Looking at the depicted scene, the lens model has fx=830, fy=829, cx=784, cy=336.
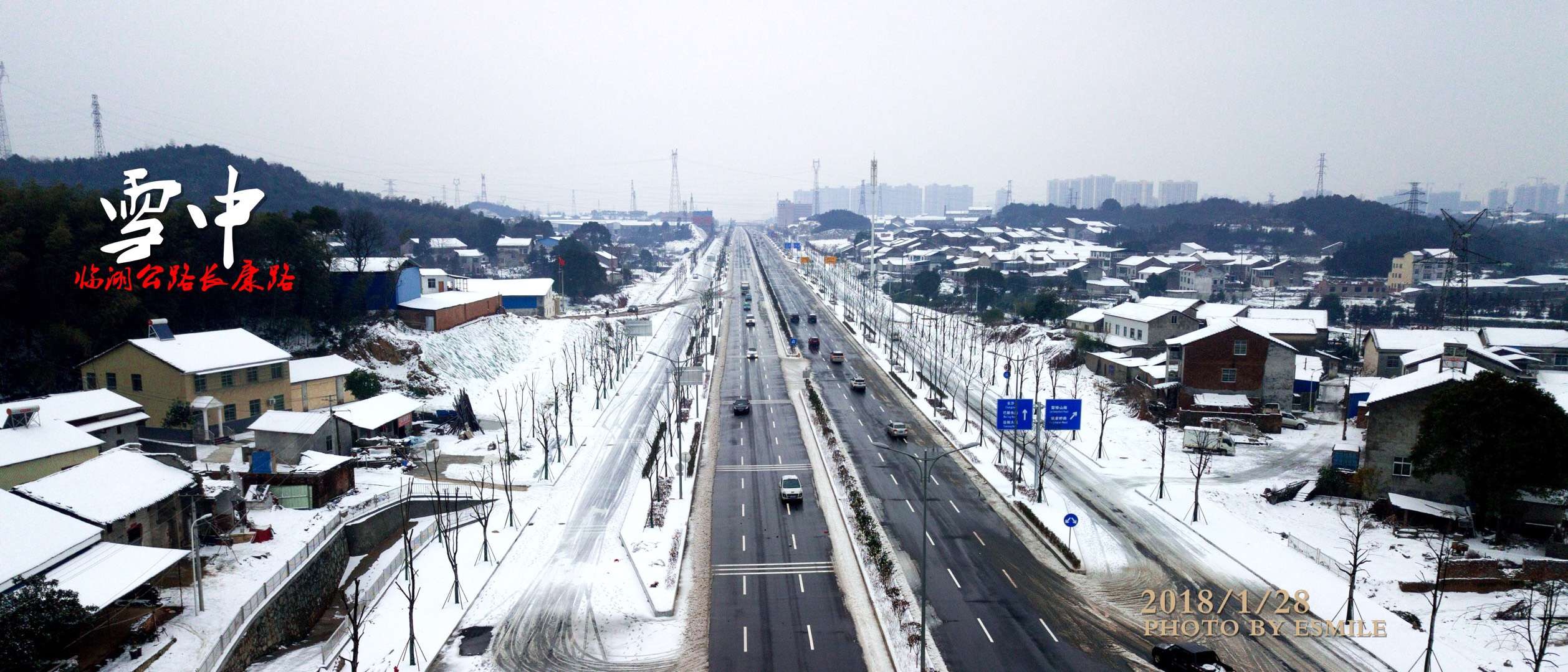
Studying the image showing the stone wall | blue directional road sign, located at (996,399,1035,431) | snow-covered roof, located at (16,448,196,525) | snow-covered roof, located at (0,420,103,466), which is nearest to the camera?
the stone wall

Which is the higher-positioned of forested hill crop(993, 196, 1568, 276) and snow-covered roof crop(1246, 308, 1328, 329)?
forested hill crop(993, 196, 1568, 276)

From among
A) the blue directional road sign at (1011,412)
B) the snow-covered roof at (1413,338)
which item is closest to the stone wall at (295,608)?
the blue directional road sign at (1011,412)

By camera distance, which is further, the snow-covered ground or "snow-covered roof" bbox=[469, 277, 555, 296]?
"snow-covered roof" bbox=[469, 277, 555, 296]

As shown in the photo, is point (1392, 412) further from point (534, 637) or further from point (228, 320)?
point (228, 320)

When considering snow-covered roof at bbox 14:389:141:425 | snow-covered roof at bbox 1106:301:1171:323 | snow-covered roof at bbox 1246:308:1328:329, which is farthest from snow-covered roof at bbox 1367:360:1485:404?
snow-covered roof at bbox 14:389:141:425

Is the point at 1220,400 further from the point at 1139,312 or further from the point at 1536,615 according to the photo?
the point at 1536,615

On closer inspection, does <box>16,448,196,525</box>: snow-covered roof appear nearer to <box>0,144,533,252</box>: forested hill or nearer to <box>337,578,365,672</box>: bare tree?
<box>337,578,365,672</box>: bare tree

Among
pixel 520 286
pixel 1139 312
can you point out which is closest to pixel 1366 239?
pixel 1139 312
